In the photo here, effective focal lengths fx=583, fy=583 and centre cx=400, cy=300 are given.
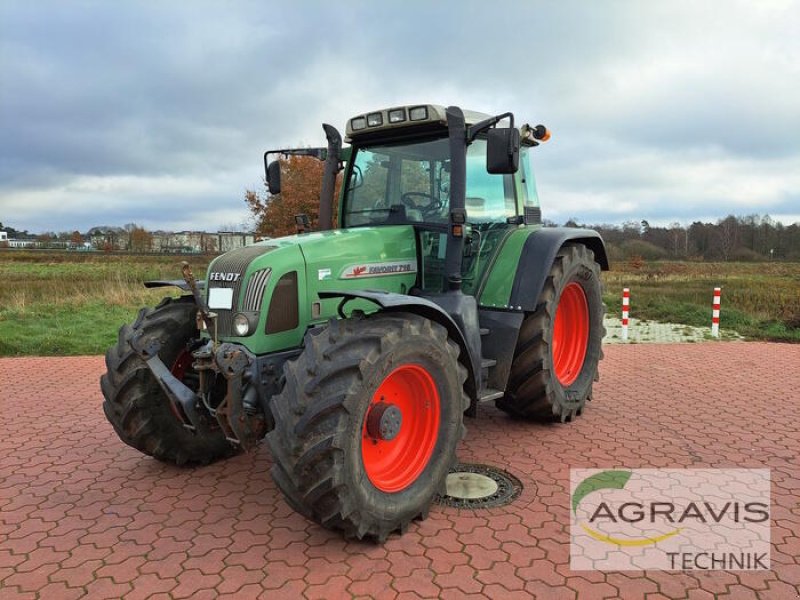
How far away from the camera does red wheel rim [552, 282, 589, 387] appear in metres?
5.64

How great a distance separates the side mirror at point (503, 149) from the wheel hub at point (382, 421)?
1628mm

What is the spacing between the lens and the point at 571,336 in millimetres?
5742

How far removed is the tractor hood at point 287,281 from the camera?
11.4ft

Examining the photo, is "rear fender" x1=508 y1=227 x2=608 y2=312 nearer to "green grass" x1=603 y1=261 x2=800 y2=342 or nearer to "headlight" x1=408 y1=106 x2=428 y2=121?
"headlight" x1=408 y1=106 x2=428 y2=121

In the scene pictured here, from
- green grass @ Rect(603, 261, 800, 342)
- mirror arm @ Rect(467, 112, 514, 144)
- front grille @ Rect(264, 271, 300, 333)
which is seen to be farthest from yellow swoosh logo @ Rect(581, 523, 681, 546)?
green grass @ Rect(603, 261, 800, 342)

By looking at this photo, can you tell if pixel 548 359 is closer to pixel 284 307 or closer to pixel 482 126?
pixel 482 126

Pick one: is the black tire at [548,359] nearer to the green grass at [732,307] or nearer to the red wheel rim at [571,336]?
the red wheel rim at [571,336]

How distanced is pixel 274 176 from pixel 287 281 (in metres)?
1.61

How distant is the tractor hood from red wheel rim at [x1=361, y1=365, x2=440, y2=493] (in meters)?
0.67

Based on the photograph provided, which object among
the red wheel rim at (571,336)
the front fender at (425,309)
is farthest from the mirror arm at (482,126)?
the red wheel rim at (571,336)

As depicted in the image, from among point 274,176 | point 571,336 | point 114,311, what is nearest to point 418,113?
point 274,176

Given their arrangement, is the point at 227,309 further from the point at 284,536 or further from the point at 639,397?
the point at 639,397

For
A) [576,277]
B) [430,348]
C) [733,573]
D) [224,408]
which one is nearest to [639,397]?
[576,277]

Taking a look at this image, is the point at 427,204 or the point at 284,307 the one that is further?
the point at 427,204
